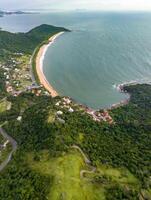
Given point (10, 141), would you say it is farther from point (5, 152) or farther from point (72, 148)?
point (72, 148)

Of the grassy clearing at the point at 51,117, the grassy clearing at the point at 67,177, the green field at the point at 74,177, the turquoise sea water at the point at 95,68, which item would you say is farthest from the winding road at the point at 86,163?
the turquoise sea water at the point at 95,68

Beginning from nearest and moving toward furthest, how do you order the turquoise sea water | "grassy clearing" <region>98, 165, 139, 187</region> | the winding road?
"grassy clearing" <region>98, 165, 139, 187</region> < the winding road < the turquoise sea water

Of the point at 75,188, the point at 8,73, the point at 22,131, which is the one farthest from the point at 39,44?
the point at 75,188

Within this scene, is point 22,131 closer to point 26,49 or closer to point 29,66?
point 29,66

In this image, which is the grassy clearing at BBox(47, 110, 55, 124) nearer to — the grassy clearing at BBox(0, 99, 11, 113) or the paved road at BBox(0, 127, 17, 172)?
the paved road at BBox(0, 127, 17, 172)

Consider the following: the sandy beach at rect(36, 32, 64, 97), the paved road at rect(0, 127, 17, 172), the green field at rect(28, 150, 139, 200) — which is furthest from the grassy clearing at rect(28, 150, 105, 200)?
the sandy beach at rect(36, 32, 64, 97)

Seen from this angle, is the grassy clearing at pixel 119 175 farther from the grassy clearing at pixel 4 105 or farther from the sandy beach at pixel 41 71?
the sandy beach at pixel 41 71

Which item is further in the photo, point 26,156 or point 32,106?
point 32,106

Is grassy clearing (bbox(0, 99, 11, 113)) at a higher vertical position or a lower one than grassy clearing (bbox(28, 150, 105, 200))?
lower

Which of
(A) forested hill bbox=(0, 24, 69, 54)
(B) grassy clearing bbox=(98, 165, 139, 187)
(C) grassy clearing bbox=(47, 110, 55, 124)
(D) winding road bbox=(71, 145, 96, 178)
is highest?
(C) grassy clearing bbox=(47, 110, 55, 124)
